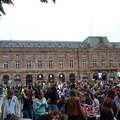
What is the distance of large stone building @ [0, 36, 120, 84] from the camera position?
198ft

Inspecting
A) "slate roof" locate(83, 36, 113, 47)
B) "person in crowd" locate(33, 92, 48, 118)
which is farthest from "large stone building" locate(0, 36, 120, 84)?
"person in crowd" locate(33, 92, 48, 118)

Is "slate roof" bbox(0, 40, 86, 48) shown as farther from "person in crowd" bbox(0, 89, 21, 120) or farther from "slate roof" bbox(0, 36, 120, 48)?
"person in crowd" bbox(0, 89, 21, 120)

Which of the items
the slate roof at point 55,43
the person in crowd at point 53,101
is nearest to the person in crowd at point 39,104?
the person in crowd at point 53,101

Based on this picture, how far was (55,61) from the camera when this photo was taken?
6203cm

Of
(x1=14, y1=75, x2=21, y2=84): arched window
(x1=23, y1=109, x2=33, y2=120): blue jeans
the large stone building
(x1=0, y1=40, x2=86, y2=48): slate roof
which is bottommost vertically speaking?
(x1=23, y1=109, x2=33, y2=120): blue jeans

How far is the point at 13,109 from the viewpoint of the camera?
767 centimetres

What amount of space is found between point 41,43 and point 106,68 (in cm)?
1668

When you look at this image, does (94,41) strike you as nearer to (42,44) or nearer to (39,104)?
(42,44)

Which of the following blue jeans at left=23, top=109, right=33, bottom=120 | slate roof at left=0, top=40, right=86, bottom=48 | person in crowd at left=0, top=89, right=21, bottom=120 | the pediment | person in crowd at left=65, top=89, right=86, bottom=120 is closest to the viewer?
person in crowd at left=65, top=89, right=86, bottom=120

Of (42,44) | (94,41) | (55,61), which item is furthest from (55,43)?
(94,41)

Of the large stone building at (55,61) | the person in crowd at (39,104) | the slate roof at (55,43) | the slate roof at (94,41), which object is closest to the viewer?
the person in crowd at (39,104)

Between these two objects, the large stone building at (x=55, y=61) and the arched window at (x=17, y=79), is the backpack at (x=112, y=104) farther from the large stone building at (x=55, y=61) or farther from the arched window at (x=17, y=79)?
the arched window at (x=17, y=79)

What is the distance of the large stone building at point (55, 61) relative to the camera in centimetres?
6025

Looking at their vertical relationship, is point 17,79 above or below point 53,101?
above
